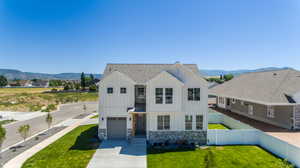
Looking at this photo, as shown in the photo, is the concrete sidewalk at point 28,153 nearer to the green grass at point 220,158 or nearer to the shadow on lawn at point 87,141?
the shadow on lawn at point 87,141

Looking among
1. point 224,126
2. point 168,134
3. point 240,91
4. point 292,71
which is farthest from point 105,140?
point 292,71

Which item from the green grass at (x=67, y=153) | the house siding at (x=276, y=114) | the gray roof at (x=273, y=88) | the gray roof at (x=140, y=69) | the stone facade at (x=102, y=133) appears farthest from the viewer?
the gray roof at (x=140, y=69)

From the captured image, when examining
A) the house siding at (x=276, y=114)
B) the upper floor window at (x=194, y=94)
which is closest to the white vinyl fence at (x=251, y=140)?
the upper floor window at (x=194, y=94)

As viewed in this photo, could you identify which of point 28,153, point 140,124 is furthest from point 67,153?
point 140,124

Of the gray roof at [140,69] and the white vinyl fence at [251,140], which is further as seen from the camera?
the gray roof at [140,69]

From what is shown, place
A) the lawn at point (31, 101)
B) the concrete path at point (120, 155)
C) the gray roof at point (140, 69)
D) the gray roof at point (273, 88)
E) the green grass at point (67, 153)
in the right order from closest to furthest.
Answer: the green grass at point (67, 153) < the concrete path at point (120, 155) < the gray roof at point (273, 88) < the gray roof at point (140, 69) < the lawn at point (31, 101)

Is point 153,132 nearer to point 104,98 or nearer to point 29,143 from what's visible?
point 104,98

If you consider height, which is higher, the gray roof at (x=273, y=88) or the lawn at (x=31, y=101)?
the gray roof at (x=273, y=88)
